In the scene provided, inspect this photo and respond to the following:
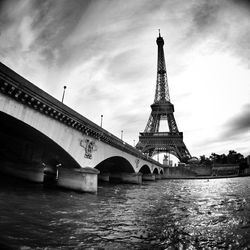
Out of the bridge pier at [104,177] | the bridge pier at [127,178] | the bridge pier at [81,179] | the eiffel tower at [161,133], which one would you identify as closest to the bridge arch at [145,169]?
the bridge pier at [127,178]

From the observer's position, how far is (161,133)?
2544 inches

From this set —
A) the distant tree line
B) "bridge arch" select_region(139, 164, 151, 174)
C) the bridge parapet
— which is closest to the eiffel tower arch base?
"bridge arch" select_region(139, 164, 151, 174)

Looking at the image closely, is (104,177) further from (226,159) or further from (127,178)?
(226,159)

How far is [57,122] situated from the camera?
34.6 ft

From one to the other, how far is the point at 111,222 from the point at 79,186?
7205 millimetres

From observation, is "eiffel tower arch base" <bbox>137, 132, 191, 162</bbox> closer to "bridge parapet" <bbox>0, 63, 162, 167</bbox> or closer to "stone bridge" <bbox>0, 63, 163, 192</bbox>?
"stone bridge" <bbox>0, 63, 163, 192</bbox>

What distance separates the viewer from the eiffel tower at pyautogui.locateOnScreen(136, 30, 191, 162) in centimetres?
6180

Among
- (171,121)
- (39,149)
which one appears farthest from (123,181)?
(171,121)

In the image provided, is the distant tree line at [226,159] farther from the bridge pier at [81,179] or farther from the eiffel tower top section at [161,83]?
the bridge pier at [81,179]

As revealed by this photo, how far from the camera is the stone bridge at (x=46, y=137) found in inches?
310

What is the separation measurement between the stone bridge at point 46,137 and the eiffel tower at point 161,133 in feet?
139

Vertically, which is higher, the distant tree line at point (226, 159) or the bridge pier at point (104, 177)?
the distant tree line at point (226, 159)

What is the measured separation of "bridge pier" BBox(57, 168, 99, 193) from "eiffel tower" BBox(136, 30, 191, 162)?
49730 millimetres

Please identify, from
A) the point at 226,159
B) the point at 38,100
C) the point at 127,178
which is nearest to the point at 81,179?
the point at 38,100
